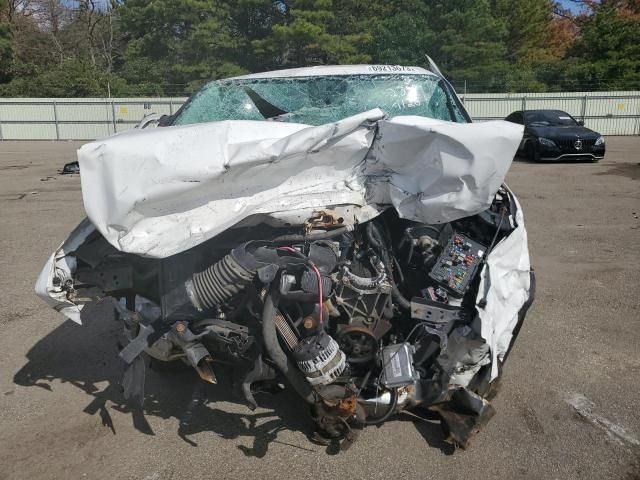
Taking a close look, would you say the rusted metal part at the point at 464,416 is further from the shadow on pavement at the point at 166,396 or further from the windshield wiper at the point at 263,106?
the windshield wiper at the point at 263,106

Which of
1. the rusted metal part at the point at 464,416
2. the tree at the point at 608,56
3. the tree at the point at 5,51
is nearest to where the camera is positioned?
the rusted metal part at the point at 464,416

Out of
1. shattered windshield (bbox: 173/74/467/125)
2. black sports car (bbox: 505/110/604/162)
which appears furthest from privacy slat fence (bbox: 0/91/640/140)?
shattered windshield (bbox: 173/74/467/125)

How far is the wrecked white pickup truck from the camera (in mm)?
Result: 2650

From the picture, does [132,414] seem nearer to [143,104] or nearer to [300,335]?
[300,335]

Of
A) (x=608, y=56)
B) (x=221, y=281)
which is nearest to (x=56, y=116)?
(x=221, y=281)

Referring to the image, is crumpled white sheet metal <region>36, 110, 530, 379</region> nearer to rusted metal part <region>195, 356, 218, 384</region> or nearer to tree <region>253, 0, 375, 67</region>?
Result: rusted metal part <region>195, 356, 218, 384</region>

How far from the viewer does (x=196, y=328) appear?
275 cm

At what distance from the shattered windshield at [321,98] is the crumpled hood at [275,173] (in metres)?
1.41

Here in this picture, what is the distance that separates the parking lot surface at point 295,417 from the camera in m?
2.80

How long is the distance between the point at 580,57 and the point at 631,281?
1155 inches

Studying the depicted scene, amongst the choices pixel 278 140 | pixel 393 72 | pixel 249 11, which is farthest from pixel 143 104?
pixel 278 140

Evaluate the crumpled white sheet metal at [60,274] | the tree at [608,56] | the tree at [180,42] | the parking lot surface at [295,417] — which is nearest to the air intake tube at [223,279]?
the crumpled white sheet metal at [60,274]

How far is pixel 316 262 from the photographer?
275 cm

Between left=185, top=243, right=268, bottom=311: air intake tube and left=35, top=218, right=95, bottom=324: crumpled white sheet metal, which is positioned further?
left=35, top=218, right=95, bottom=324: crumpled white sheet metal
